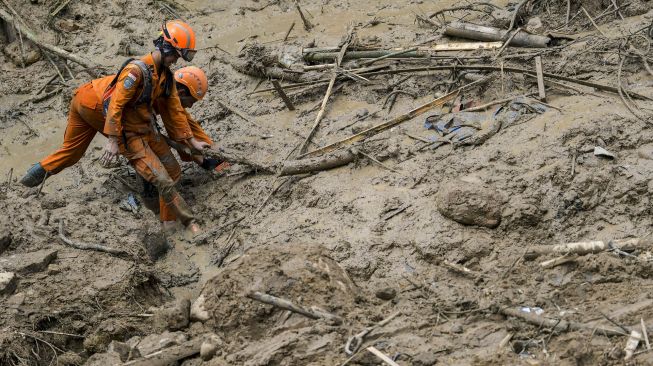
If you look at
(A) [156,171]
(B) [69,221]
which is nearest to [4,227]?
(B) [69,221]

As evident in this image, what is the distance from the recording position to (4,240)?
6680mm

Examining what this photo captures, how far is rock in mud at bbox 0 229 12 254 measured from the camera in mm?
6660

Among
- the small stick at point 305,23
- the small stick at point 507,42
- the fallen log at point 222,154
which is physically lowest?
the fallen log at point 222,154

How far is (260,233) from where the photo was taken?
714 centimetres

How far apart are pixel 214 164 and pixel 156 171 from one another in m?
0.85

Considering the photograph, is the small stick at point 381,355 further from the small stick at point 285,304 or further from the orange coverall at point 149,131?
the orange coverall at point 149,131

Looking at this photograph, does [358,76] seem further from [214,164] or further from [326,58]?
[214,164]

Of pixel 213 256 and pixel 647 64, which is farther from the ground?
pixel 647 64

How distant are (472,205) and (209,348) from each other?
229 centimetres

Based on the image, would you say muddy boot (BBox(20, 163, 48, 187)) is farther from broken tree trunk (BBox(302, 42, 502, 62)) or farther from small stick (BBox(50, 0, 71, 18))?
small stick (BBox(50, 0, 71, 18))

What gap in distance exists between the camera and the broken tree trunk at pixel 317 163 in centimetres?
740

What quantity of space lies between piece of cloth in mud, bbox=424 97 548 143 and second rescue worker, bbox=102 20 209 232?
92.4 inches

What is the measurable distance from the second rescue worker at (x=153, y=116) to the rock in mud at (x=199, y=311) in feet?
7.76

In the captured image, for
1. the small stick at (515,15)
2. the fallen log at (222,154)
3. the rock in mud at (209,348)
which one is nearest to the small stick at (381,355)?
the rock in mud at (209,348)
